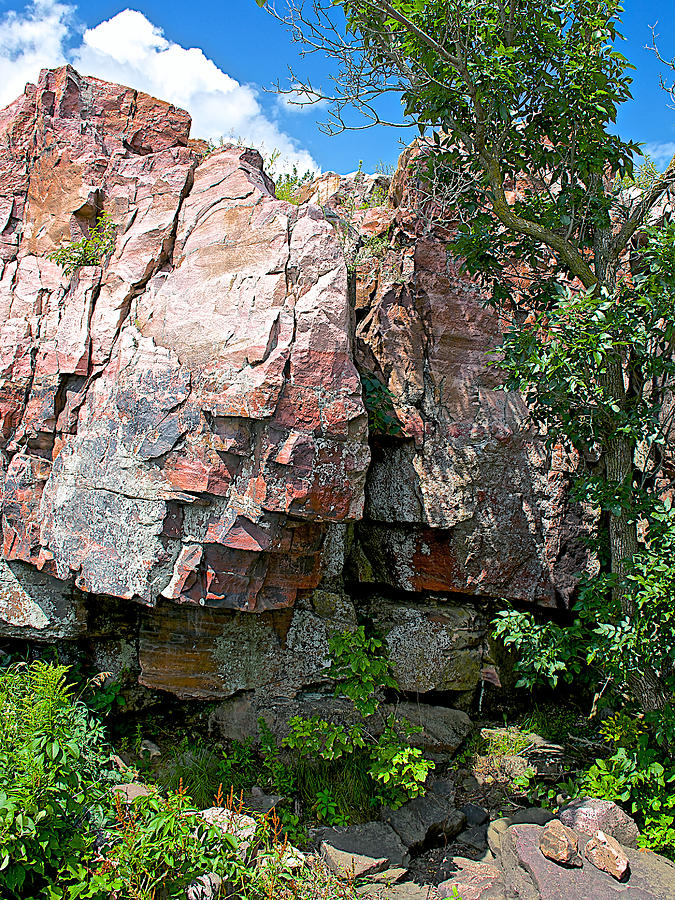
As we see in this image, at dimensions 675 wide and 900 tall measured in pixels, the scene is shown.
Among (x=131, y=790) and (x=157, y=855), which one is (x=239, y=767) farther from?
(x=157, y=855)

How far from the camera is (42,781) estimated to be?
11.7 ft

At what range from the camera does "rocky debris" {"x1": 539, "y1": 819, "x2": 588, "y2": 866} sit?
13.9 feet

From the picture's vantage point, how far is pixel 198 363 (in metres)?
4.49

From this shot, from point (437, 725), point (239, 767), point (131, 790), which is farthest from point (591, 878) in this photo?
point (131, 790)

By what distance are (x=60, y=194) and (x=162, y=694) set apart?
4596mm

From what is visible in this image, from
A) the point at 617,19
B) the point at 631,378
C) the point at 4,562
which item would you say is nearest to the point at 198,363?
the point at 4,562

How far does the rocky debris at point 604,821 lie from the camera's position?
4492mm

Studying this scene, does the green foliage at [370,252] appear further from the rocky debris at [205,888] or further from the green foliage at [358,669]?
the rocky debris at [205,888]

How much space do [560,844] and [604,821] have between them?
18.3 inches

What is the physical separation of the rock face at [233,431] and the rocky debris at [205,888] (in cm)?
165

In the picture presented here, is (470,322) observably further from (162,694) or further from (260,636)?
(162,694)

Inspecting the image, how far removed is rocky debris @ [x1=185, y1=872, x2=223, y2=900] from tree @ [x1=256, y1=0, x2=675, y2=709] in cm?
336

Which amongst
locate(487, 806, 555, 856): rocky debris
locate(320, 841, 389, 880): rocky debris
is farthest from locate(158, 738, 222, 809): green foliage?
locate(487, 806, 555, 856): rocky debris

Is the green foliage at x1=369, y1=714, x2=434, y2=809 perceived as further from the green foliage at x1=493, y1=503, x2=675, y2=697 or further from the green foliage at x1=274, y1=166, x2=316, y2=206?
the green foliage at x1=274, y1=166, x2=316, y2=206
